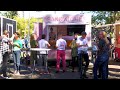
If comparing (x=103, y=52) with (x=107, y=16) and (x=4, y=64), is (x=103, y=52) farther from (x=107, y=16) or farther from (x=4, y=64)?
(x=107, y=16)

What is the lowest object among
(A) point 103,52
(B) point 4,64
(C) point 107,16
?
(B) point 4,64

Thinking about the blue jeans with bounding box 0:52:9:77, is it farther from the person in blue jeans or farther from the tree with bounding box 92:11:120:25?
Result: the tree with bounding box 92:11:120:25

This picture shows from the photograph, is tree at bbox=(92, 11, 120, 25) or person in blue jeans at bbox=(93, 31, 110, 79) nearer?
person in blue jeans at bbox=(93, 31, 110, 79)

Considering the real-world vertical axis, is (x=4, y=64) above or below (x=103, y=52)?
below

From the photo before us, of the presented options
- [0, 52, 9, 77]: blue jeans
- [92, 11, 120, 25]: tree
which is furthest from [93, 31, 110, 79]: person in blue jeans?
[92, 11, 120, 25]: tree

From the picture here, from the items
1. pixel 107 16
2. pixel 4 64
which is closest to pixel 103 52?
pixel 4 64

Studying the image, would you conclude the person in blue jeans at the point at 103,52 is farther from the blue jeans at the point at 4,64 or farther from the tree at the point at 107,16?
the tree at the point at 107,16

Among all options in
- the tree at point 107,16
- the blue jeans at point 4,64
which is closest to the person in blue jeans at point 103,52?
the blue jeans at point 4,64

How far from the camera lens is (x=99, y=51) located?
8.43 m

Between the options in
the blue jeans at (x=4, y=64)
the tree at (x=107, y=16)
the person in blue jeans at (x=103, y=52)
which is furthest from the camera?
the tree at (x=107, y=16)

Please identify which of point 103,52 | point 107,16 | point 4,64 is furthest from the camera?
point 107,16
